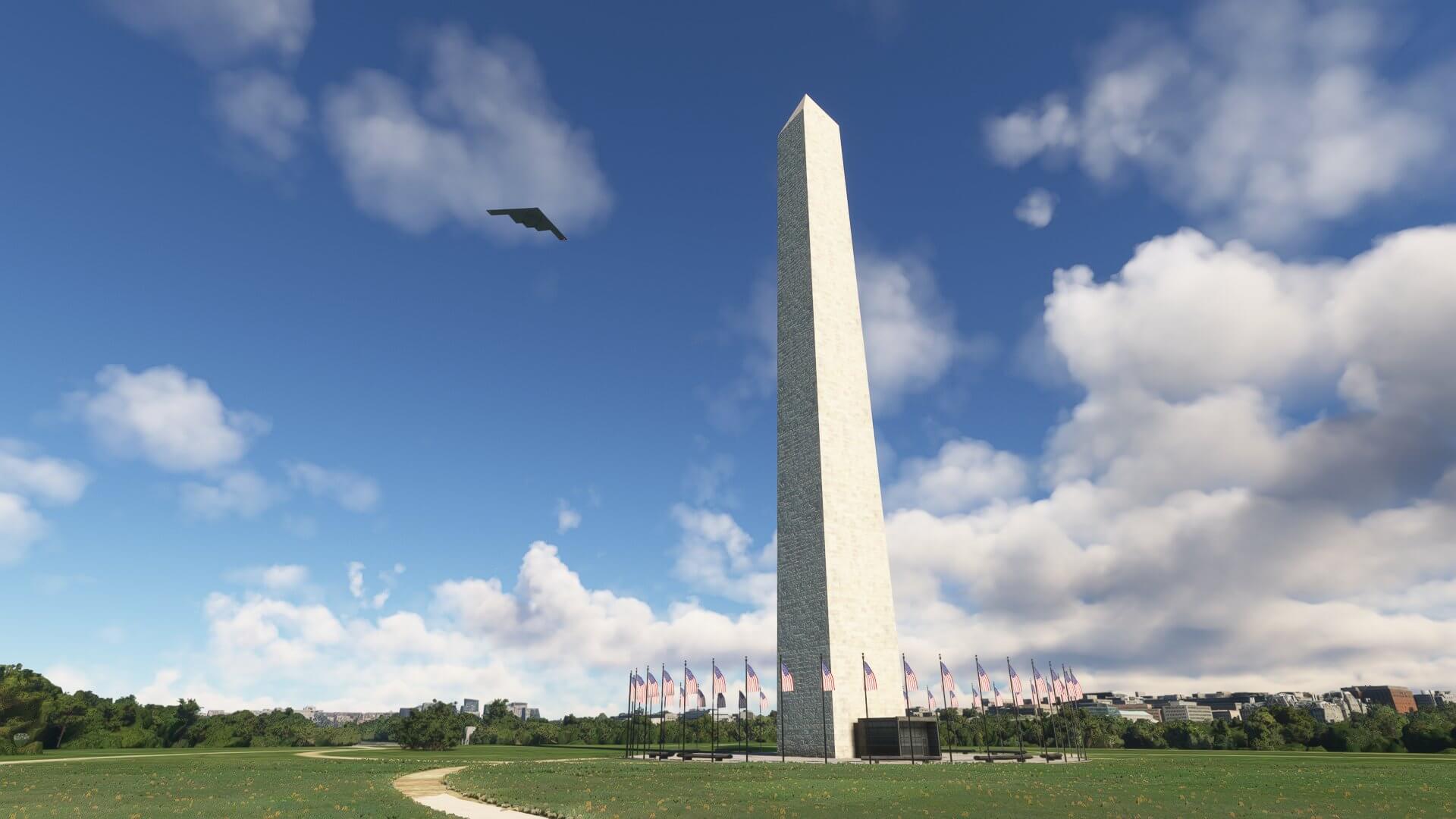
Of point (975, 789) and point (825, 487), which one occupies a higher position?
point (825, 487)

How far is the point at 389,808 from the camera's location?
2120 centimetres

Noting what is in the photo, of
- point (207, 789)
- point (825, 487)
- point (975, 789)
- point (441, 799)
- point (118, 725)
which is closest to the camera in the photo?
point (441, 799)

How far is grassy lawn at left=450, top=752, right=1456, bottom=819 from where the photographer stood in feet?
68.7

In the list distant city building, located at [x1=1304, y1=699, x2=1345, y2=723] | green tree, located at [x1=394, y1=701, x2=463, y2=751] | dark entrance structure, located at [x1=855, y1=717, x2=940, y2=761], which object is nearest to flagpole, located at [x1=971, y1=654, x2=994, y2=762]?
dark entrance structure, located at [x1=855, y1=717, x2=940, y2=761]

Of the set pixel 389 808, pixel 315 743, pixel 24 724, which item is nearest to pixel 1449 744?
pixel 389 808

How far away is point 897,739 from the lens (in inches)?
1825

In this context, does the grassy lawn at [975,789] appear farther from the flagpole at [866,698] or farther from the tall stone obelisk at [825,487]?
the tall stone obelisk at [825,487]

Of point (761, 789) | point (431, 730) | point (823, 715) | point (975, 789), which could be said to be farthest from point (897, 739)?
point (431, 730)

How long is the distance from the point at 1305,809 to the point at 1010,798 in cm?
742

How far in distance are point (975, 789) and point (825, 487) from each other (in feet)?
86.5

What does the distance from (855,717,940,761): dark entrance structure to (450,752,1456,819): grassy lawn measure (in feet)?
20.5

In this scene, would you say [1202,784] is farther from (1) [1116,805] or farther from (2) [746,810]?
(2) [746,810]

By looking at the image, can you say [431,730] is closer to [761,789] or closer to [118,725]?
[118,725]

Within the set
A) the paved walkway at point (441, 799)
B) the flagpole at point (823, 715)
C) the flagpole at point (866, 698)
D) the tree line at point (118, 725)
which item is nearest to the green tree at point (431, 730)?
the tree line at point (118, 725)
